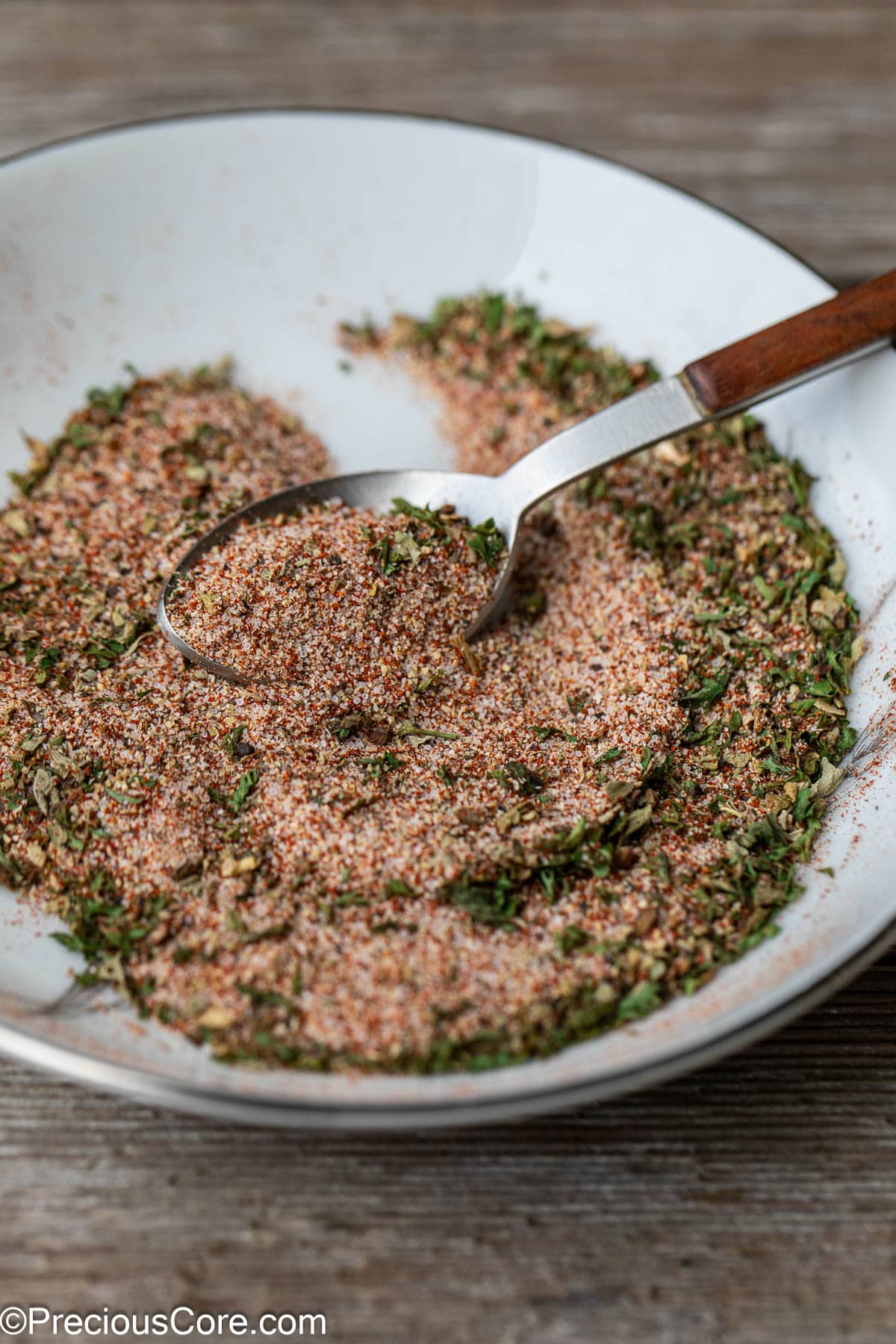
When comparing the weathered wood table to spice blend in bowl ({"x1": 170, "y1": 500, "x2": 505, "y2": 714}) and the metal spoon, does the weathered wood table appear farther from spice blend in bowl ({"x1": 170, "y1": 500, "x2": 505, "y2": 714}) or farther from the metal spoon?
the metal spoon

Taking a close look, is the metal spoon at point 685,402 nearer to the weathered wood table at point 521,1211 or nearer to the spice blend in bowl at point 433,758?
the spice blend in bowl at point 433,758

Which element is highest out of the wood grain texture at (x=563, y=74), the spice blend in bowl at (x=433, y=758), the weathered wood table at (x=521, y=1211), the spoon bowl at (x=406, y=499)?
the wood grain texture at (x=563, y=74)

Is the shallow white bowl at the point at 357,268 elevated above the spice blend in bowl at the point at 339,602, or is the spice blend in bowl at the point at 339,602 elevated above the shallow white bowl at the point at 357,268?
the shallow white bowl at the point at 357,268

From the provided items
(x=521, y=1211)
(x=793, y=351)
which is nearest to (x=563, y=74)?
(x=793, y=351)

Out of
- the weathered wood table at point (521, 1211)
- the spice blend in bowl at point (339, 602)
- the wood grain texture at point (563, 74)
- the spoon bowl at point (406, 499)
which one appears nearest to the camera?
the weathered wood table at point (521, 1211)

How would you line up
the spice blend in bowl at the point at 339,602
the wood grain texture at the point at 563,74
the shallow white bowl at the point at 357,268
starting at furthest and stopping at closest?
the wood grain texture at the point at 563,74 < the shallow white bowl at the point at 357,268 < the spice blend in bowl at the point at 339,602

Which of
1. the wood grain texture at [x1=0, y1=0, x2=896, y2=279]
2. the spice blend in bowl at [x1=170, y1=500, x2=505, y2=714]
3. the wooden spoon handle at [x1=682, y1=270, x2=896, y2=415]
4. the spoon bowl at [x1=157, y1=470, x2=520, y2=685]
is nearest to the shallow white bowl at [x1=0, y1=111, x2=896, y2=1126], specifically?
the wooden spoon handle at [x1=682, y1=270, x2=896, y2=415]

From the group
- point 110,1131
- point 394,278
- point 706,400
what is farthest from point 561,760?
point 394,278

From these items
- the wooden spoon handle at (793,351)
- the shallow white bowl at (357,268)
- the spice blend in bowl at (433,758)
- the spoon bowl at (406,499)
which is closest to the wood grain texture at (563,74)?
the shallow white bowl at (357,268)
